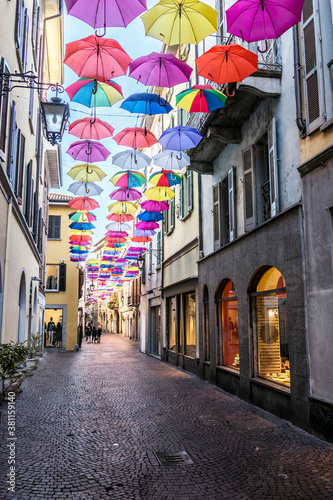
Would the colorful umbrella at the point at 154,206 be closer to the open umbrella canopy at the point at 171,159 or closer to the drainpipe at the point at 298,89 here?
the open umbrella canopy at the point at 171,159

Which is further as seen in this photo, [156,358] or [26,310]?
[156,358]

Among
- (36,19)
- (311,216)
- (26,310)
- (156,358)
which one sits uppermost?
(36,19)

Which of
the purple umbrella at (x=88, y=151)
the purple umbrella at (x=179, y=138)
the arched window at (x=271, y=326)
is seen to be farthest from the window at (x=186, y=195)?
the arched window at (x=271, y=326)

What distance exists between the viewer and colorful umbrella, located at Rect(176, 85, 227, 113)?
9234mm

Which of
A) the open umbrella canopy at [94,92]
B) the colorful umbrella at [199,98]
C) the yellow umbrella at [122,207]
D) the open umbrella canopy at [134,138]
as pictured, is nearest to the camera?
the colorful umbrella at [199,98]

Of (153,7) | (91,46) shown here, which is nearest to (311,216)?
(153,7)

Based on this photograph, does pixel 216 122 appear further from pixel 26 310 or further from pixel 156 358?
pixel 156 358

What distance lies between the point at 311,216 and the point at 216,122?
482cm

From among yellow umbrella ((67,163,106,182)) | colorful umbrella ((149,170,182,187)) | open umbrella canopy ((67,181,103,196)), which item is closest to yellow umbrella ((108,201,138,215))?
open umbrella canopy ((67,181,103,196))

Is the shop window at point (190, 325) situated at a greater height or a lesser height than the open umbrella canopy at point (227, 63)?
lesser

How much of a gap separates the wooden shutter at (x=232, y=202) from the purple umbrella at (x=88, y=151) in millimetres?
3929

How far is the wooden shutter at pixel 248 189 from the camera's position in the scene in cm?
1113

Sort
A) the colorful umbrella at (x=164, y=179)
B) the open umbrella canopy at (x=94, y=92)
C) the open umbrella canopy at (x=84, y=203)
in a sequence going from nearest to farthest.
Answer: the open umbrella canopy at (x=94, y=92), the colorful umbrella at (x=164, y=179), the open umbrella canopy at (x=84, y=203)

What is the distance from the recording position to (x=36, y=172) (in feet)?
59.0
